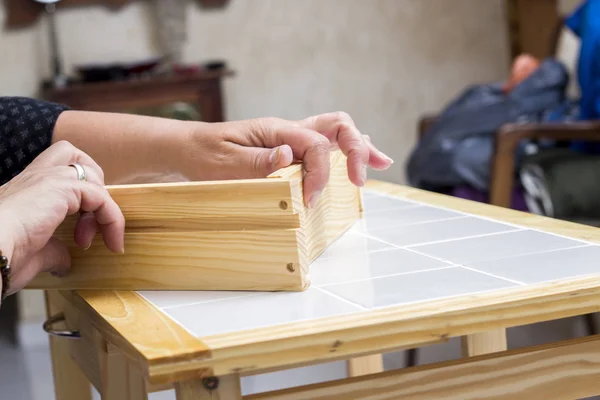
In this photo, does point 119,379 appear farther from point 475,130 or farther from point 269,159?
point 475,130

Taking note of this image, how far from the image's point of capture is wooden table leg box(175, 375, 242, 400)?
664mm

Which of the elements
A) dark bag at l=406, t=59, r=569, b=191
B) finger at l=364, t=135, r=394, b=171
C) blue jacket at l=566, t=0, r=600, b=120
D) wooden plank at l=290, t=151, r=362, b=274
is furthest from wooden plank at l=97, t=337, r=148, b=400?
blue jacket at l=566, t=0, r=600, b=120

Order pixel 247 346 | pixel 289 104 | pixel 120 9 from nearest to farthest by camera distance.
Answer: pixel 247 346 < pixel 120 9 < pixel 289 104

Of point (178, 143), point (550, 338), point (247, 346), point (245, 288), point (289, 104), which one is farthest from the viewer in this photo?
point (289, 104)

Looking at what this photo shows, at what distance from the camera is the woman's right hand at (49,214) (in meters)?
0.79

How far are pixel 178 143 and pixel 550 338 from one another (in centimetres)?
186

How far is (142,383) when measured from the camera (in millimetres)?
940

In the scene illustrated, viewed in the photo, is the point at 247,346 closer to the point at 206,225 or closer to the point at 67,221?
the point at 206,225

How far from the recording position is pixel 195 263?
0.84 metres

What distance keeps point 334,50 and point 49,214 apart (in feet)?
12.4

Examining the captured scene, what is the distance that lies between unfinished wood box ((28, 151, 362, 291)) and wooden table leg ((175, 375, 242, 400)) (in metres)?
0.15

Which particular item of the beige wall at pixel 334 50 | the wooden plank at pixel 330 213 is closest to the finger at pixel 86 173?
the wooden plank at pixel 330 213

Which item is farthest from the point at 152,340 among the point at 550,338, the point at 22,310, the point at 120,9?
the point at 120,9

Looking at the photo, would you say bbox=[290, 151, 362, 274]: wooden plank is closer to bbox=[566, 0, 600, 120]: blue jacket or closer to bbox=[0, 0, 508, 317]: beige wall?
bbox=[566, 0, 600, 120]: blue jacket
